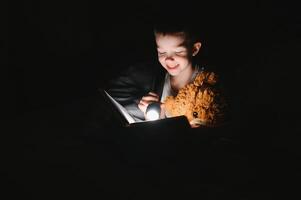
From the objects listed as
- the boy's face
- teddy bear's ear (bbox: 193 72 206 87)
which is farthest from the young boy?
teddy bear's ear (bbox: 193 72 206 87)

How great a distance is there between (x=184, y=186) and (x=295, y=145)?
61 cm

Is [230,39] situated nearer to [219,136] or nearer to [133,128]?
[219,136]

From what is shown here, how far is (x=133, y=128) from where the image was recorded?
107 centimetres

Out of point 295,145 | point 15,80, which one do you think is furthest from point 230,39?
Answer: point 15,80

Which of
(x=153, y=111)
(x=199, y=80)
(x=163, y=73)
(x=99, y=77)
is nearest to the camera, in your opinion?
(x=153, y=111)

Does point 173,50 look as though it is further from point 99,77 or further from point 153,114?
point 99,77

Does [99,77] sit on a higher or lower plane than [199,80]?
higher

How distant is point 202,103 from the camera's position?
58.1 inches

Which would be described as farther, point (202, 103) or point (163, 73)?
point (163, 73)

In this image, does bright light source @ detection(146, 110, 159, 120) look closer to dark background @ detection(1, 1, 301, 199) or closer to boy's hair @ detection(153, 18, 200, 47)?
dark background @ detection(1, 1, 301, 199)

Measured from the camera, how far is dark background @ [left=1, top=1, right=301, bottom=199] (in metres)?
1.19

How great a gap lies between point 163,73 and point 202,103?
53cm

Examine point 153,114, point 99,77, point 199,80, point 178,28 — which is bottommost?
point 153,114

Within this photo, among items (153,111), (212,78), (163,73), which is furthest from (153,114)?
(163,73)
